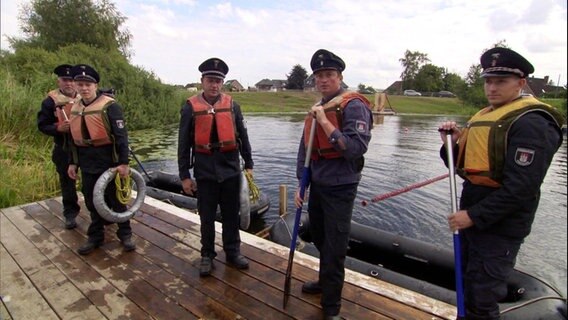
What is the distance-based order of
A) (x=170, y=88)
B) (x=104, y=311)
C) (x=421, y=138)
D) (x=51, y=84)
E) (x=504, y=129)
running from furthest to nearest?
1. (x=170, y=88)
2. (x=421, y=138)
3. (x=51, y=84)
4. (x=104, y=311)
5. (x=504, y=129)

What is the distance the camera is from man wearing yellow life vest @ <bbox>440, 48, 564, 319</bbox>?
6.07ft

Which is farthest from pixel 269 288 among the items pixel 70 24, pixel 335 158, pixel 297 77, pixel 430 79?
pixel 430 79

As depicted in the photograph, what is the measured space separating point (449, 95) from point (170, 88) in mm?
58259

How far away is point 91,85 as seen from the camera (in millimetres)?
3490

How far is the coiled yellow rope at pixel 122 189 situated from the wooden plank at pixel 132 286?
600 mm

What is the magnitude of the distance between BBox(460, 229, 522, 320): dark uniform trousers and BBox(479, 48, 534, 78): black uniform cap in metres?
0.98

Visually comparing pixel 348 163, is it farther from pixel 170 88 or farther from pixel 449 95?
pixel 449 95

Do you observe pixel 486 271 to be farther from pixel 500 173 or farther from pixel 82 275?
pixel 82 275

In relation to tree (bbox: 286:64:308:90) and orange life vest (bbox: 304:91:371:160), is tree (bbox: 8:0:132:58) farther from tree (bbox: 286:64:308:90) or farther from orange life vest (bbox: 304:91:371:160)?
tree (bbox: 286:64:308:90)

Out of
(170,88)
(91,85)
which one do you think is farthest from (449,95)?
(91,85)

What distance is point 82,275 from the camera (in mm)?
3180

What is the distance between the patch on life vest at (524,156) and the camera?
1.82 meters

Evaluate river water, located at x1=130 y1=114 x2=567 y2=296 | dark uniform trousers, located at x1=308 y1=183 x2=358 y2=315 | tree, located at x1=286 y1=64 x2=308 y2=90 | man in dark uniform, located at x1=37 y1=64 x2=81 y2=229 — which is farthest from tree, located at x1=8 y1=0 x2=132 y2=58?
tree, located at x1=286 y1=64 x2=308 y2=90

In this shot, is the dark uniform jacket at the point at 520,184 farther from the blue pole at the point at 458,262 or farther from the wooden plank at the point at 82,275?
the wooden plank at the point at 82,275
